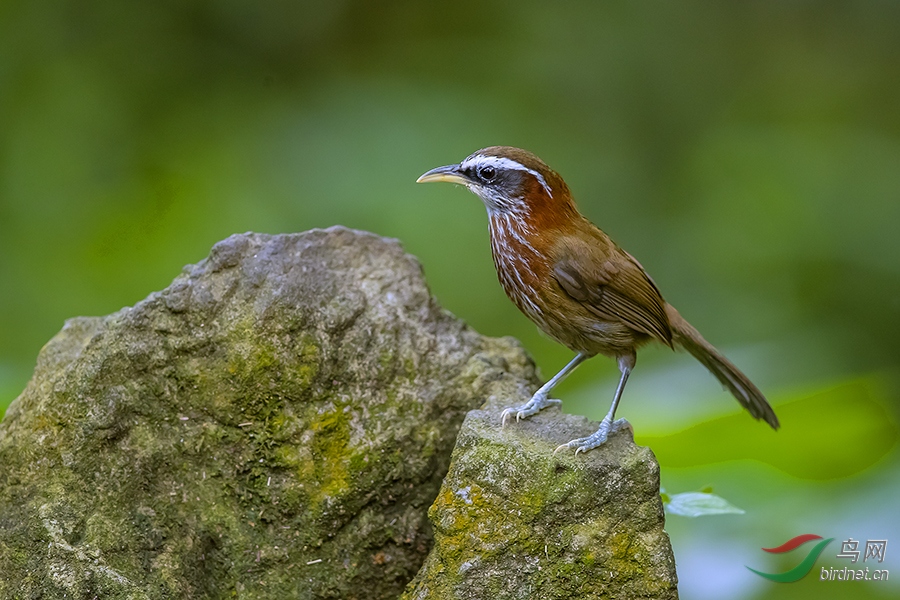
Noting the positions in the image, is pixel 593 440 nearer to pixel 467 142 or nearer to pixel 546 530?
pixel 546 530

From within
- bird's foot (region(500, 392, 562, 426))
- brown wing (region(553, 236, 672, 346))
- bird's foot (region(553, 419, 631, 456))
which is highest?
brown wing (region(553, 236, 672, 346))

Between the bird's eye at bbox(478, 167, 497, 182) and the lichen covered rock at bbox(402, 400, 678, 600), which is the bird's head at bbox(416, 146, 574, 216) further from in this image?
the lichen covered rock at bbox(402, 400, 678, 600)

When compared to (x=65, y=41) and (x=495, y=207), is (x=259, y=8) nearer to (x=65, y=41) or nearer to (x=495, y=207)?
(x=65, y=41)

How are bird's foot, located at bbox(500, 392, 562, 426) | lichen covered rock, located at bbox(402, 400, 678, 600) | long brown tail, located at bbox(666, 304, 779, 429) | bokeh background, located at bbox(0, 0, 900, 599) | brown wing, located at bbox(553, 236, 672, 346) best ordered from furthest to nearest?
1. bokeh background, located at bbox(0, 0, 900, 599)
2. long brown tail, located at bbox(666, 304, 779, 429)
3. brown wing, located at bbox(553, 236, 672, 346)
4. bird's foot, located at bbox(500, 392, 562, 426)
5. lichen covered rock, located at bbox(402, 400, 678, 600)

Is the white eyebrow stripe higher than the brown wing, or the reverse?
the white eyebrow stripe

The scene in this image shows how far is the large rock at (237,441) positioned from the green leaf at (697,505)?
3.01 feet

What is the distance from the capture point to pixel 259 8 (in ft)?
27.4

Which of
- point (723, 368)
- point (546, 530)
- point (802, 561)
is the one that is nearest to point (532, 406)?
point (546, 530)

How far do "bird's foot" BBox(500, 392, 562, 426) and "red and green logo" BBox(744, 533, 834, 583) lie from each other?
1.49 m

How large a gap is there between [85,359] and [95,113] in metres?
5.21

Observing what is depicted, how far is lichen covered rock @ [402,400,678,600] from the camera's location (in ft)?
10.2

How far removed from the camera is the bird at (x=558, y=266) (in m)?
3.84

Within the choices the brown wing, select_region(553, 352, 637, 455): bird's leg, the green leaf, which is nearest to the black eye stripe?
the brown wing

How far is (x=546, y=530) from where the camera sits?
316 cm
